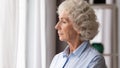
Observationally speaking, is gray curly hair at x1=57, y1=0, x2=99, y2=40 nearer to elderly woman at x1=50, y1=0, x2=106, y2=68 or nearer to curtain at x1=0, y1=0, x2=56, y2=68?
elderly woman at x1=50, y1=0, x2=106, y2=68

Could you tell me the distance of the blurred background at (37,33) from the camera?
184 centimetres

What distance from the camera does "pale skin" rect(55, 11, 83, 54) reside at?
1690 mm

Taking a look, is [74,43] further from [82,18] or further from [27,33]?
[27,33]

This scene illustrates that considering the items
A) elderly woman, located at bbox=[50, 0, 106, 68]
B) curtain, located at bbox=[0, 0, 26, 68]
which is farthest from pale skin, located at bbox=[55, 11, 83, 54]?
curtain, located at bbox=[0, 0, 26, 68]

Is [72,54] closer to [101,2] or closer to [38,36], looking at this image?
[38,36]

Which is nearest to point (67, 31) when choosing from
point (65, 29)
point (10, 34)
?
point (65, 29)

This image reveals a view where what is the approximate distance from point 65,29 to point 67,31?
0.02 metres

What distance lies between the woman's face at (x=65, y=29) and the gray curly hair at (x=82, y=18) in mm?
30

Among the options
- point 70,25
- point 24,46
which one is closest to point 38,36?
point 24,46

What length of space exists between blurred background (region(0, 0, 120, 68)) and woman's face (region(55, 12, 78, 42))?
0.40 metres

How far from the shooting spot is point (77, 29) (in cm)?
169

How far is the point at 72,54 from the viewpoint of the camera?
1.69m

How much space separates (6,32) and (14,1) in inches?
10.1

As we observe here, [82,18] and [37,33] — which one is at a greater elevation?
[82,18]
